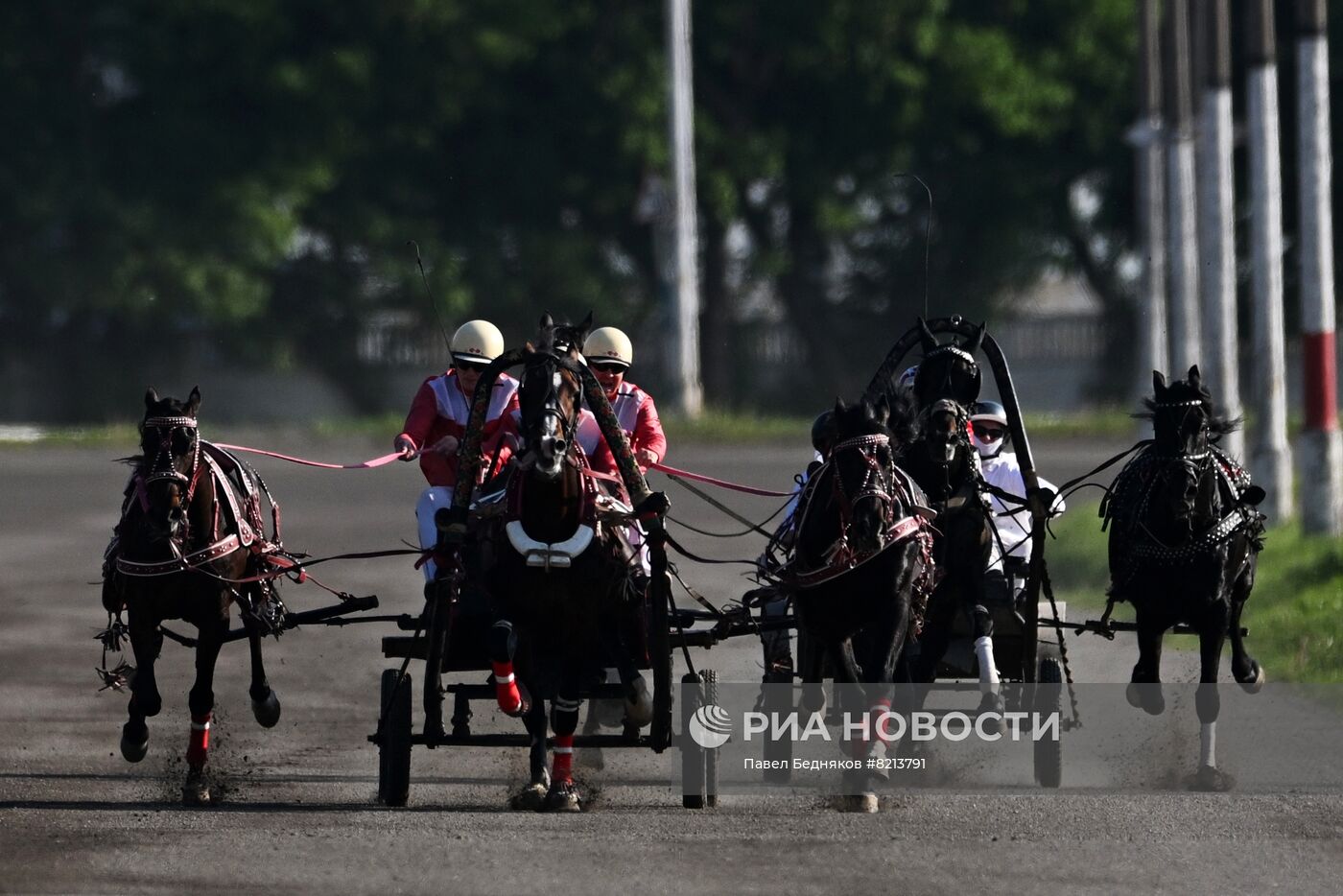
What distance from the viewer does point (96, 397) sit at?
38781 millimetres

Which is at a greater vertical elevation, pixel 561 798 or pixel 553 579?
pixel 553 579

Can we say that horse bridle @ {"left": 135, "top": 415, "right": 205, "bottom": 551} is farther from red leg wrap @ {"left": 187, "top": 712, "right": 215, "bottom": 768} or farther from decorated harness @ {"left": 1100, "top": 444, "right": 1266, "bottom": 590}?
decorated harness @ {"left": 1100, "top": 444, "right": 1266, "bottom": 590}

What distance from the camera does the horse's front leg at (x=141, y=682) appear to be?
35.9 feet

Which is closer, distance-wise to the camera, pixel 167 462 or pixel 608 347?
pixel 167 462

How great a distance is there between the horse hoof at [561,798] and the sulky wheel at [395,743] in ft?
1.90

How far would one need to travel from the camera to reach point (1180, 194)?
79.8 feet

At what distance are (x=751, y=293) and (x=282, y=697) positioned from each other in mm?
26524

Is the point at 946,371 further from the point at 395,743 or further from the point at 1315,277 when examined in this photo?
the point at 1315,277

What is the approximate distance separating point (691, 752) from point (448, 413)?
211 cm

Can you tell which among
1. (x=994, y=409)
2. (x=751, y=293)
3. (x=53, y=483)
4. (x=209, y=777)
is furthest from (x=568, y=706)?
(x=751, y=293)

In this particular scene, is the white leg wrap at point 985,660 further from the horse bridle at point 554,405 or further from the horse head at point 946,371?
the horse bridle at point 554,405

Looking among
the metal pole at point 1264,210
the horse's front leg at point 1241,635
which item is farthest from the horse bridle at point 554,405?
the metal pole at point 1264,210

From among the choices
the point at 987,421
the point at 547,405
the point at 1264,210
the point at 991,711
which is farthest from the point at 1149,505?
the point at 1264,210

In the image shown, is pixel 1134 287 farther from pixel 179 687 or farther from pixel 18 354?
pixel 179 687
